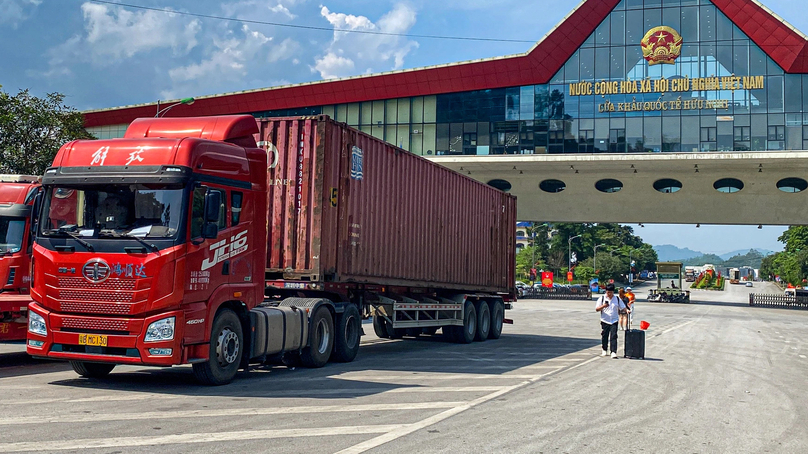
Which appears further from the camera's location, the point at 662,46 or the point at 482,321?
the point at 662,46

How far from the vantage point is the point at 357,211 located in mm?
14188

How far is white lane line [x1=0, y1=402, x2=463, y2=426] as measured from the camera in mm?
7936

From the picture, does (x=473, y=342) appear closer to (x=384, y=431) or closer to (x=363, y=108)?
(x=384, y=431)

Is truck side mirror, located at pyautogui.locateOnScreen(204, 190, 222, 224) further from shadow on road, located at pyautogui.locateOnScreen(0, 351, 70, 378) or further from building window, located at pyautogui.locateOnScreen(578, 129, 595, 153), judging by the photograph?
building window, located at pyautogui.locateOnScreen(578, 129, 595, 153)

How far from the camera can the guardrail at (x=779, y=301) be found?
59.5 metres

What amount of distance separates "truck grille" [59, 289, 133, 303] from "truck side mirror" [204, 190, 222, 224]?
1.42m

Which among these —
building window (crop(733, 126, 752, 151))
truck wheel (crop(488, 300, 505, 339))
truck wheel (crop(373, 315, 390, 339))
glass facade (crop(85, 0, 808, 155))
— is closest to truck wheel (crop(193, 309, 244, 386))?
truck wheel (crop(373, 315, 390, 339))

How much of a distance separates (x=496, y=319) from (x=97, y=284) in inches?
561

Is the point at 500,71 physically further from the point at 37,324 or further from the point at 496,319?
the point at 37,324

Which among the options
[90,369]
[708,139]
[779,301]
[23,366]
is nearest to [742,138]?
[708,139]

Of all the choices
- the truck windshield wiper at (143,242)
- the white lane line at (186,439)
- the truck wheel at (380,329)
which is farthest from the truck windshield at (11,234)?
the truck wheel at (380,329)

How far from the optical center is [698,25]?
45812 mm

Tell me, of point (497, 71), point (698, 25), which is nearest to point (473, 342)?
point (497, 71)

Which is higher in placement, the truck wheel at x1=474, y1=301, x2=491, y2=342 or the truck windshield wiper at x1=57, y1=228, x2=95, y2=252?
the truck windshield wiper at x1=57, y1=228, x2=95, y2=252
